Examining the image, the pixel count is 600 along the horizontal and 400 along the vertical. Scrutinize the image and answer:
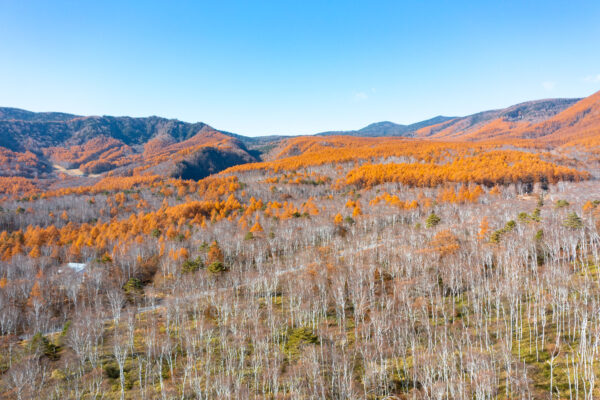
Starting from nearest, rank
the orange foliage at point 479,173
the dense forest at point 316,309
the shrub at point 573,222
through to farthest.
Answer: the dense forest at point 316,309 → the shrub at point 573,222 → the orange foliage at point 479,173

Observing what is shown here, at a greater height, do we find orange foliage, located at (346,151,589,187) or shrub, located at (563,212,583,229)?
orange foliage, located at (346,151,589,187)

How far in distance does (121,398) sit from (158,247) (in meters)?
52.8

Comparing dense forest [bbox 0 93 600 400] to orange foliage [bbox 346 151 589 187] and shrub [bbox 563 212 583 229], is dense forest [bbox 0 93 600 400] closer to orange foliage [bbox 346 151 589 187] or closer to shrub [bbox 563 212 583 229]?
shrub [bbox 563 212 583 229]

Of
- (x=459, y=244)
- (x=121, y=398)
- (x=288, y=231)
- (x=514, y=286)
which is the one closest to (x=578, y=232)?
(x=459, y=244)

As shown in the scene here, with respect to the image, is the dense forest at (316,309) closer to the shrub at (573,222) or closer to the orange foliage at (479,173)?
the shrub at (573,222)

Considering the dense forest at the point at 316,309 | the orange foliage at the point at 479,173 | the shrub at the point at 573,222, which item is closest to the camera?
the dense forest at the point at 316,309

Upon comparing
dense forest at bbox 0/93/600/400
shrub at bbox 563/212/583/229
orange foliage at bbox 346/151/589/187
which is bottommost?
dense forest at bbox 0/93/600/400

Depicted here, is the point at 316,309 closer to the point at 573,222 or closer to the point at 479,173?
the point at 573,222

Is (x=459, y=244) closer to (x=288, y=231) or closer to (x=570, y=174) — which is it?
(x=288, y=231)

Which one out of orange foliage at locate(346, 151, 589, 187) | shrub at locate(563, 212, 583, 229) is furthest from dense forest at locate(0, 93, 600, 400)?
orange foliage at locate(346, 151, 589, 187)

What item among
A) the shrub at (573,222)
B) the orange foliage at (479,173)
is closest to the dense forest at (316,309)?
the shrub at (573,222)

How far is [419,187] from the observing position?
147 m

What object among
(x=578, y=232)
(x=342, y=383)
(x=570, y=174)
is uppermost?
(x=570, y=174)

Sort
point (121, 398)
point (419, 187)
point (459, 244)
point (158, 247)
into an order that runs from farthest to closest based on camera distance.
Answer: point (419, 187), point (158, 247), point (459, 244), point (121, 398)
